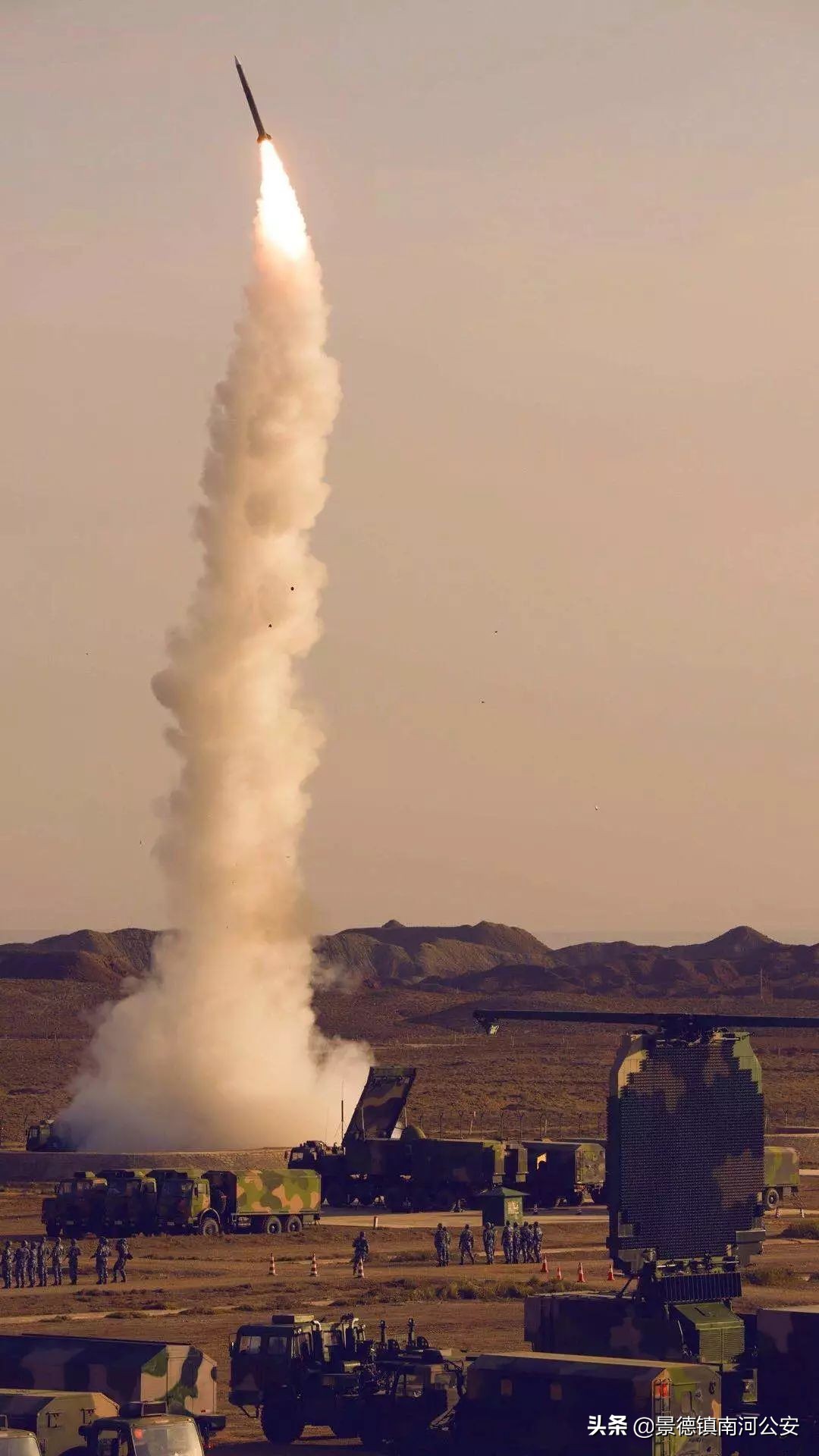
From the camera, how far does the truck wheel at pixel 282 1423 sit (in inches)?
1247

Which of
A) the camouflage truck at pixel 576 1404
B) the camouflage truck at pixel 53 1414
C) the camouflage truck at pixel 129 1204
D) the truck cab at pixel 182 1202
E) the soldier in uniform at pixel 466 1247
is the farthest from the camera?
the truck cab at pixel 182 1202

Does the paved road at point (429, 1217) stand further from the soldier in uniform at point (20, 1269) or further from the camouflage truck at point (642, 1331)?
the camouflage truck at point (642, 1331)

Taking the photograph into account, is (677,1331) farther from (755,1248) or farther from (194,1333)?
(194,1333)

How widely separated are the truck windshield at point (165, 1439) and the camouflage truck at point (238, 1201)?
112ft

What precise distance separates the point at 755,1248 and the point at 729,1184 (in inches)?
44.5

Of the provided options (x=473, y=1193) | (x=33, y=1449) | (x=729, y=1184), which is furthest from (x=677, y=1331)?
(x=473, y=1193)

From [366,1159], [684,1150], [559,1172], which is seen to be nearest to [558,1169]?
[559,1172]

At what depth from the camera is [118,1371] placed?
96.2 ft

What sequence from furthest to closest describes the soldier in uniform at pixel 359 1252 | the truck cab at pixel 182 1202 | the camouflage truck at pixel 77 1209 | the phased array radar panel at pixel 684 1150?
the truck cab at pixel 182 1202
the camouflage truck at pixel 77 1209
the soldier in uniform at pixel 359 1252
the phased array radar panel at pixel 684 1150

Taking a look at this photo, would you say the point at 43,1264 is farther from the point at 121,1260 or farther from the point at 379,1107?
the point at 379,1107

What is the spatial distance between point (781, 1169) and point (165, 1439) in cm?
4276

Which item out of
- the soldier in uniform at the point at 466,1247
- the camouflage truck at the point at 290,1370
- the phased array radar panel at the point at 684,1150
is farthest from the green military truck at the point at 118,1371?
the soldier in uniform at the point at 466,1247

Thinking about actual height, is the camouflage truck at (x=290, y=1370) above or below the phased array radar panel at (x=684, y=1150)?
below

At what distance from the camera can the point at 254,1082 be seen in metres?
71.6
